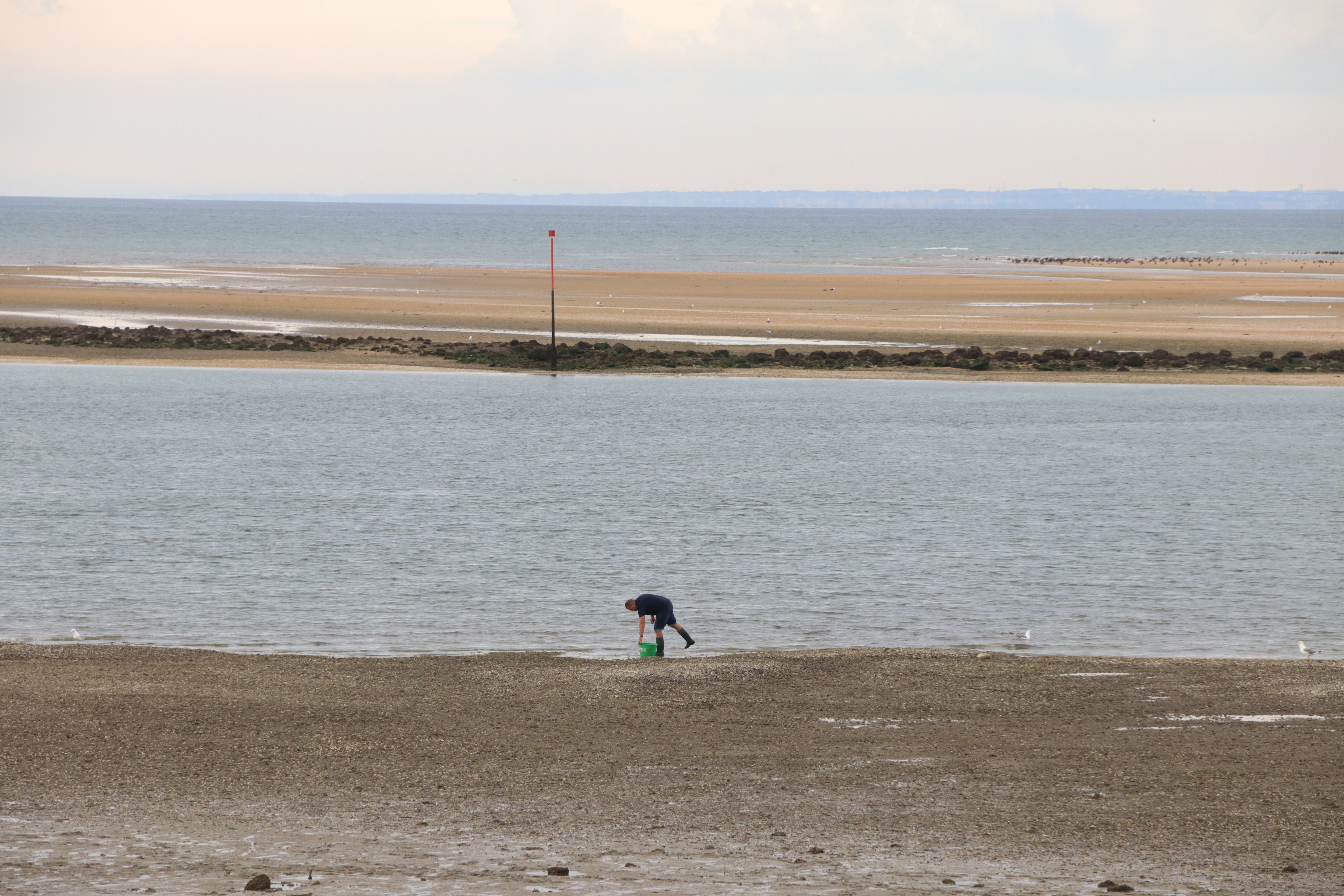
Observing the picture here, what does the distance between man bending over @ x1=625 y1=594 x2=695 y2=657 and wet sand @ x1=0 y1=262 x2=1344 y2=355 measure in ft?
133

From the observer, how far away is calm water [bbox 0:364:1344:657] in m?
17.8

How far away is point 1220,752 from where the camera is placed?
1148 centimetres

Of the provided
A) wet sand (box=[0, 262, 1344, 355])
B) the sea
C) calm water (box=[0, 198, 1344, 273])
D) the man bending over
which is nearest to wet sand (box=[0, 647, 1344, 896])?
the man bending over

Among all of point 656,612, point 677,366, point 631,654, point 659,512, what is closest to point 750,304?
point 677,366

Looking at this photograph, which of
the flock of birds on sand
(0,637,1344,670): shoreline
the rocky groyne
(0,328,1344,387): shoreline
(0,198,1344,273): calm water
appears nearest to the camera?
(0,637,1344,670): shoreline

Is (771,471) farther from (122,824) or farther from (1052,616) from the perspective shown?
(122,824)

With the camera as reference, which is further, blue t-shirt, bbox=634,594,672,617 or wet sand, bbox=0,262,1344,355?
wet sand, bbox=0,262,1344,355

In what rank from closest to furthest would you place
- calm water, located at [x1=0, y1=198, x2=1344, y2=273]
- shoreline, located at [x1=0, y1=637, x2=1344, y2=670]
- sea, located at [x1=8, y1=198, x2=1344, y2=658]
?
shoreline, located at [x1=0, y1=637, x2=1344, y2=670] → sea, located at [x1=8, y1=198, x2=1344, y2=658] → calm water, located at [x1=0, y1=198, x2=1344, y2=273]

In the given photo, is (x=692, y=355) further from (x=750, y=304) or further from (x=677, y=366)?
(x=750, y=304)

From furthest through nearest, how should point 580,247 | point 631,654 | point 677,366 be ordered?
1. point 580,247
2. point 677,366
3. point 631,654

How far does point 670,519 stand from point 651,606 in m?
9.55

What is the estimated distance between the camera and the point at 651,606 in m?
15.9

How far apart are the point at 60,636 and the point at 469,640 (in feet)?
16.0

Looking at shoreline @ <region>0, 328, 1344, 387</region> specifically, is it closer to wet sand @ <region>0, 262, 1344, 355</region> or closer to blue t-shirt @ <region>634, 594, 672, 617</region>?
wet sand @ <region>0, 262, 1344, 355</region>
